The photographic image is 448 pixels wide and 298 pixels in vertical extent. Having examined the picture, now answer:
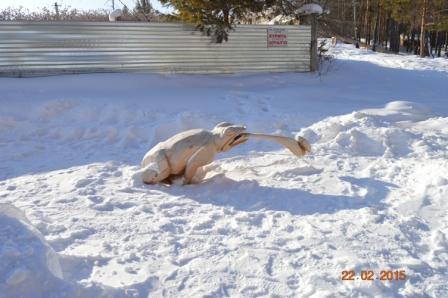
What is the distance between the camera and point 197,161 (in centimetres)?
475

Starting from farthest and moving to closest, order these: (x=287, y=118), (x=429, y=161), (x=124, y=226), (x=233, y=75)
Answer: (x=233, y=75)
(x=287, y=118)
(x=429, y=161)
(x=124, y=226)

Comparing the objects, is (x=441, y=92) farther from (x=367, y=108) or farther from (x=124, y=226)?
(x=124, y=226)

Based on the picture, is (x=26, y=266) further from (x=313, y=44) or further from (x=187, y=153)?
(x=313, y=44)

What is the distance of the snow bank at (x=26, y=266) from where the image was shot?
8.06ft

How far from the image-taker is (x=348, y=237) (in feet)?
11.2

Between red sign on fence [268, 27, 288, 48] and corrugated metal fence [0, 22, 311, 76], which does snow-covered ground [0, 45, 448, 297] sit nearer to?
corrugated metal fence [0, 22, 311, 76]

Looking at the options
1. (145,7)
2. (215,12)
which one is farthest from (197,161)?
(145,7)

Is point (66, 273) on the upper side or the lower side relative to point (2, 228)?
lower

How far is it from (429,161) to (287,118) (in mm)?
2791

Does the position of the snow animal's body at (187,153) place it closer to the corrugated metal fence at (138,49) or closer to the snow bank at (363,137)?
the snow bank at (363,137)

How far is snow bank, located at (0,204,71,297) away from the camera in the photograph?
8.06 feet

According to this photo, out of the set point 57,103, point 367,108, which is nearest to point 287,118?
point 367,108
